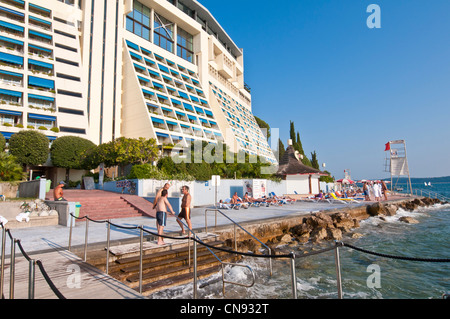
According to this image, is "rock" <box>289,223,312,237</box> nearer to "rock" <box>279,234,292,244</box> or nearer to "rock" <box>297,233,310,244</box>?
"rock" <box>297,233,310,244</box>

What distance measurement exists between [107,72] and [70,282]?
33443 mm

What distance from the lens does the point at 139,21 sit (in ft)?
124

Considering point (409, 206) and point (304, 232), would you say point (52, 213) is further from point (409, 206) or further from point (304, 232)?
point (409, 206)

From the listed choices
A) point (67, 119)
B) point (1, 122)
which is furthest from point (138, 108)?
point (1, 122)

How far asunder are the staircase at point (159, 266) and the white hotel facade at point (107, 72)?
25.1 meters

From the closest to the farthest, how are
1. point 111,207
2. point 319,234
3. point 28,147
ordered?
point 319,234 < point 111,207 < point 28,147

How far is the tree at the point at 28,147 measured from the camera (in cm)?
2245

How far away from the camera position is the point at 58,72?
2892 cm

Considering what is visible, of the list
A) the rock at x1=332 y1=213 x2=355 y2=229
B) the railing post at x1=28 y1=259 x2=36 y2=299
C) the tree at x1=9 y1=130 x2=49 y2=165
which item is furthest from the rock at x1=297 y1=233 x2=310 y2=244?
the tree at x1=9 y1=130 x2=49 y2=165

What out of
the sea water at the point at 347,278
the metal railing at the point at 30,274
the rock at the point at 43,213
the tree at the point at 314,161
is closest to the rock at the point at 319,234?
the sea water at the point at 347,278

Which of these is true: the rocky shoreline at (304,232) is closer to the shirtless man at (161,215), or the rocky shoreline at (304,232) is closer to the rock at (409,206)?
the shirtless man at (161,215)

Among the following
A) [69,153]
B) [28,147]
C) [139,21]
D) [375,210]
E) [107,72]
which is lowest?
[375,210]

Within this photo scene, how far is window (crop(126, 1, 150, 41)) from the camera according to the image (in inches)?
1437

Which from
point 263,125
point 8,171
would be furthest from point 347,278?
point 263,125
